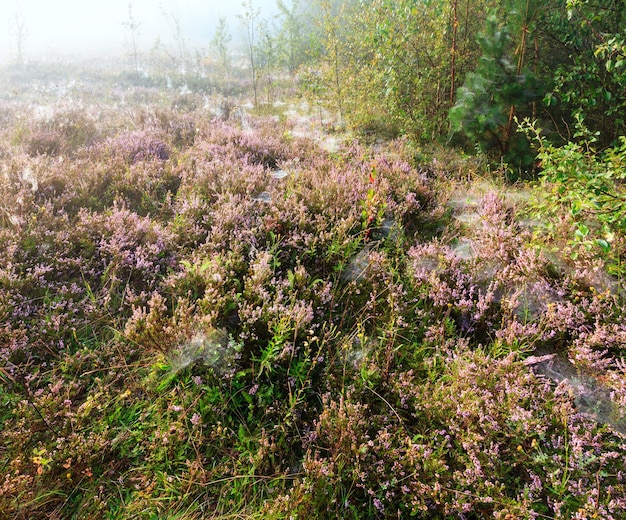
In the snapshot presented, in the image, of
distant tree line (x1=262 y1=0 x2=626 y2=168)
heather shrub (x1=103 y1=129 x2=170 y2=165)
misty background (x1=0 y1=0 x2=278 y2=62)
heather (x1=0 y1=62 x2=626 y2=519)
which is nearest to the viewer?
heather (x1=0 y1=62 x2=626 y2=519)

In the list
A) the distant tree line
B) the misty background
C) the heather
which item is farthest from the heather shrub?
the misty background

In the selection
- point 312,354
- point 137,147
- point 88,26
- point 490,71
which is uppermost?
point 88,26

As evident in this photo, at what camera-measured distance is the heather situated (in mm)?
2205

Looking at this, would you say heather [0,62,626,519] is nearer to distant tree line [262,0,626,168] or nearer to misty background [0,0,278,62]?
distant tree line [262,0,626,168]

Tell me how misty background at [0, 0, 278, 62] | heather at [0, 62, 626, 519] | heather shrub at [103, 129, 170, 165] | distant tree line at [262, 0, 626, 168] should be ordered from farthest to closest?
1. misty background at [0, 0, 278, 62]
2. heather shrub at [103, 129, 170, 165]
3. distant tree line at [262, 0, 626, 168]
4. heather at [0, 62, 626, 519]

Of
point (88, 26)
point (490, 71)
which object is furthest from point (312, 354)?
point (88, 26)

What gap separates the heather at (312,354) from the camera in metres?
2.21

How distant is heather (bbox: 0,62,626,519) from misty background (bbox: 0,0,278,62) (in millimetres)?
26073

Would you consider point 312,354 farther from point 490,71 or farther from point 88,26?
point 88,26

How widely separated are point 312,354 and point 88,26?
6075 cm

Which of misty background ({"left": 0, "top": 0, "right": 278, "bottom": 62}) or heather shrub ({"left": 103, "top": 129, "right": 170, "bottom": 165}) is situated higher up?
misty background ({"left": 0, "top": 0, "right": 278, "bottom": 62})

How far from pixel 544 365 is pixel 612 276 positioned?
1.26 m

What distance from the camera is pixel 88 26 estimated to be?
45.8 m

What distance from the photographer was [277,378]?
113 inches
